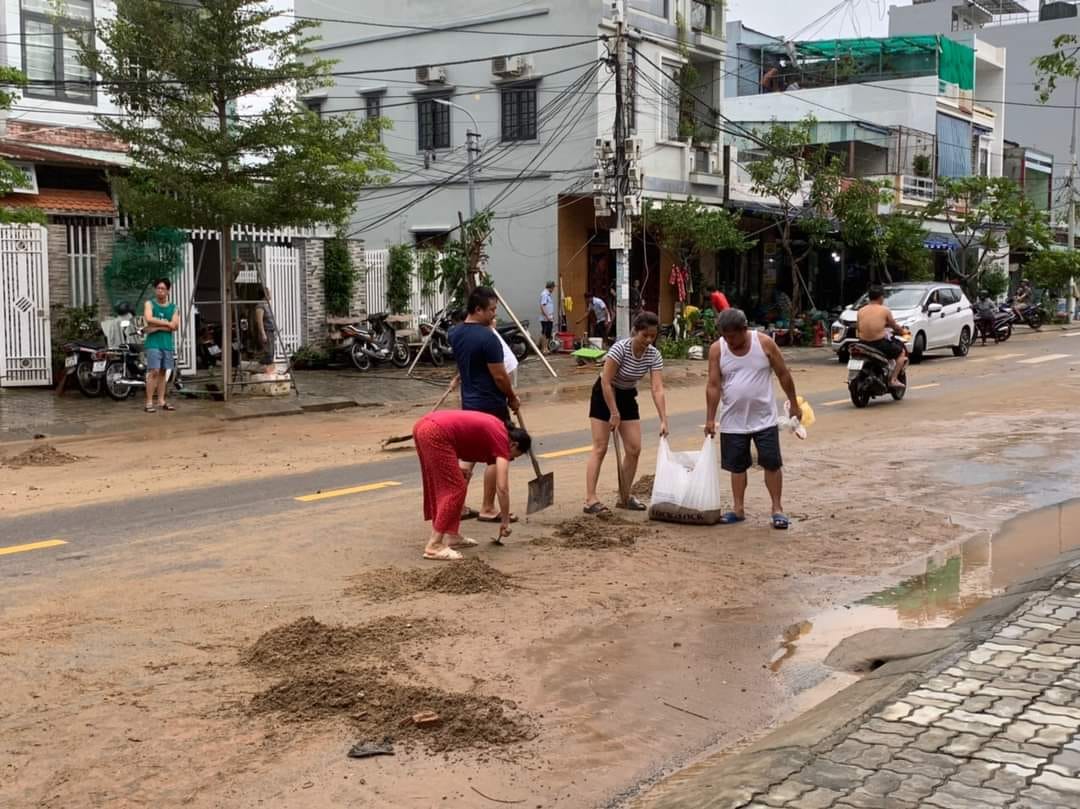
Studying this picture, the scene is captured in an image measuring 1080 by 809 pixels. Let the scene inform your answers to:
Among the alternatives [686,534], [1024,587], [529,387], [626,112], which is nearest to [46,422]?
[529,387]

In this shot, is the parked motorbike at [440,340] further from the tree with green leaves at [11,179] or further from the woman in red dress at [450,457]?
the woman in red dress at [450,457]

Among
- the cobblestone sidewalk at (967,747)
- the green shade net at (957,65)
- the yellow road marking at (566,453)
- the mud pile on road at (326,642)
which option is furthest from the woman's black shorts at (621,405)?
the green shade net at (957,65)

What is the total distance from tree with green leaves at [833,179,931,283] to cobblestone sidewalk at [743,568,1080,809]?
25225 millimetres

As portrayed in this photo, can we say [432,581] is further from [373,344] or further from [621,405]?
[373,344]

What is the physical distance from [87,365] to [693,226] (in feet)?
46.9

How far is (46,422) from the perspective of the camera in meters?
14.4

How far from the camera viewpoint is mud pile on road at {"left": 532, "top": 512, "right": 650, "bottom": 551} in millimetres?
7648

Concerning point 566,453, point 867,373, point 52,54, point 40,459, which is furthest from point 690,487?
point 52,54

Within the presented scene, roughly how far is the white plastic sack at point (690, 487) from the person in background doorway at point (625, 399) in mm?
298

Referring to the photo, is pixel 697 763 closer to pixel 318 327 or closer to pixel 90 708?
pixel 90 708

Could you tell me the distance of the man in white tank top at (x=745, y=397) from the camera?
26.8 feet

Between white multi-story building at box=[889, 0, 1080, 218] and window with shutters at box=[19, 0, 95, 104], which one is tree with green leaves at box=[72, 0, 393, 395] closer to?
window with shutters at box=[19, 0, 95, 104]

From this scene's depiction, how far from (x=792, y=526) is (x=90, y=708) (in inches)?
210

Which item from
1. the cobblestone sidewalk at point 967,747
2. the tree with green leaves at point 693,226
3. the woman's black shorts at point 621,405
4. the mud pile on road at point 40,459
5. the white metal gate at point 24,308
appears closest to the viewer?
the cobblestone sidewalk at point 967,747
